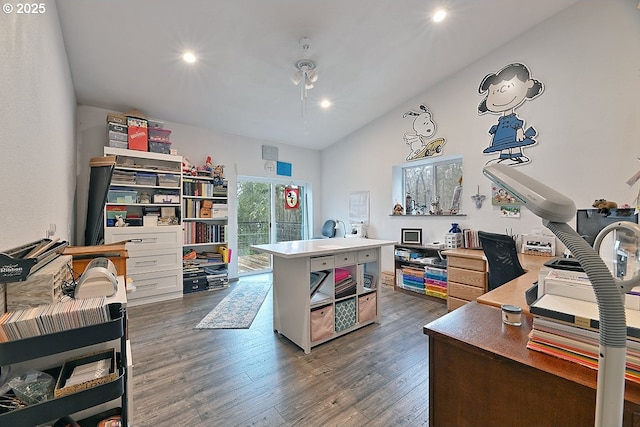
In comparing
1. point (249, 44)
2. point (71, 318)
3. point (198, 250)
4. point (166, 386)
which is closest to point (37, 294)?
point (71, 318)

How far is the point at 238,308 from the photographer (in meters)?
3.36

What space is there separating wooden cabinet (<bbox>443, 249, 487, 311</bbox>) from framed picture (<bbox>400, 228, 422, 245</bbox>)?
0.67m

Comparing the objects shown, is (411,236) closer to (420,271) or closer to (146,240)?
(420,271)

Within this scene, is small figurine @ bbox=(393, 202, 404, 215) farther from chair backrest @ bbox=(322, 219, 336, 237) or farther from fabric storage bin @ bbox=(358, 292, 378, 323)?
fabric storage bin @ bbox=(358, 292, 378, 323)

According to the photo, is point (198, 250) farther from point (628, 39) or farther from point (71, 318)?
point (628, 39)

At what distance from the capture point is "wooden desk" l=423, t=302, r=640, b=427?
75cm

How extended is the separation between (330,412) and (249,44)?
323cm

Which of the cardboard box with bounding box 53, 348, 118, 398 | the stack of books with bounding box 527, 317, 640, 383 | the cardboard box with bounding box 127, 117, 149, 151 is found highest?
the cardboard box with bounding box 127, 117, 149, 151

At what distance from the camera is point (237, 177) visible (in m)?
4.74

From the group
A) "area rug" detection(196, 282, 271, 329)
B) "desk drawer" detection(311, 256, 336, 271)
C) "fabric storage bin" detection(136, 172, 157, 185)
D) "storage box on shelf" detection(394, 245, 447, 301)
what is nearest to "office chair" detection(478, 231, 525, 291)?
"storage box on shelf" detection(394, 245, 447, 301)

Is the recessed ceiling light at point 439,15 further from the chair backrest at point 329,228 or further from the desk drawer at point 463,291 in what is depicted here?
the chair backrest at point 329,228

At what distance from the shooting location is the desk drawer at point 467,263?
3.05 m

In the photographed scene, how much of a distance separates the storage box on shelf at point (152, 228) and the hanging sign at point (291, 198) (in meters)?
2.14

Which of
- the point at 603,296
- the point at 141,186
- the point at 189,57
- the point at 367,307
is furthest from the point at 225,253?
the point at 603,296
